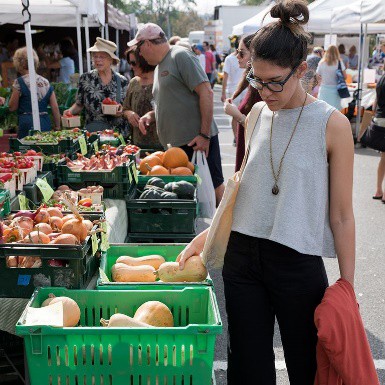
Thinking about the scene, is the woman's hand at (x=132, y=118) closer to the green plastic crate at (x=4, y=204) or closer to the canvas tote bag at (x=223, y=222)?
the green plastic crate at (x=4, y=204)

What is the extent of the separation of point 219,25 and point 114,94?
98.4ft

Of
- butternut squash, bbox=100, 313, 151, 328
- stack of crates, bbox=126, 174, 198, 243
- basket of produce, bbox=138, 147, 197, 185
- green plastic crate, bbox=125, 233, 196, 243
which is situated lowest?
green plastic crate, bbox=125, 233, 196, 243

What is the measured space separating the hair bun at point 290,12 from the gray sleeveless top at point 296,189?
290 mm

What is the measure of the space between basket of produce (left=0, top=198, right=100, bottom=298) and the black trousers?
788mm

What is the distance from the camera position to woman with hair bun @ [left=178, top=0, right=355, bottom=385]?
2148mm

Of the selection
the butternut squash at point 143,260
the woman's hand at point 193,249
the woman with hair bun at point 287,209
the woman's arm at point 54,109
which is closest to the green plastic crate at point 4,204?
the butternut squash at point 143,260

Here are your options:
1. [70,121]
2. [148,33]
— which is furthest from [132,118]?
[148,33]

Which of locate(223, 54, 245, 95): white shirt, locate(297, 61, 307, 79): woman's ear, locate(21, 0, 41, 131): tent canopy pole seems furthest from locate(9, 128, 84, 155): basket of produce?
locate(223, 54, 245, 95): white shirt

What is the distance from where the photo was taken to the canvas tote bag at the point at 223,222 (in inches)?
90.7

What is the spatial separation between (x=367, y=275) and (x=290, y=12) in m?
3.64

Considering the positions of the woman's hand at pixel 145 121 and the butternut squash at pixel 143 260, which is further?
the woman's hand at pixel 145 121

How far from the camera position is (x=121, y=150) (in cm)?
528

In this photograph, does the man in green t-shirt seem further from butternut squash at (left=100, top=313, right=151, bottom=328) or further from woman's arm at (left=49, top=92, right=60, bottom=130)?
butternut squash at (left=100, top=313, right=151, bottom=328)

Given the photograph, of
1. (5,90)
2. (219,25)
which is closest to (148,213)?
(5,90)
